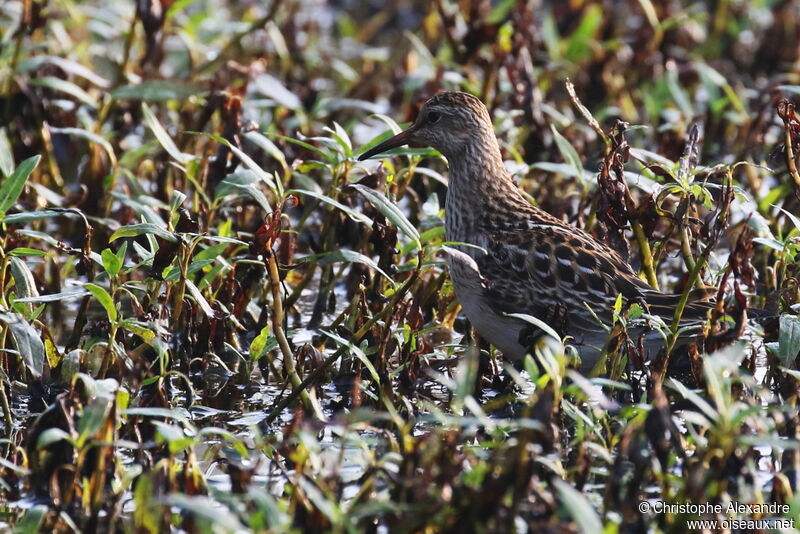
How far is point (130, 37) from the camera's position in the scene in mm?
7375

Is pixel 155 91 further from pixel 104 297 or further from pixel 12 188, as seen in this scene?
pixel 104 297

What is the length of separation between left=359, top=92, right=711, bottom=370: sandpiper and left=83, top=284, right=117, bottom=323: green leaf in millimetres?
1463

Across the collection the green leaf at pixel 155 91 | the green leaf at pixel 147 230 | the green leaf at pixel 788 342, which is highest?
the green leaf at pixel 155 91

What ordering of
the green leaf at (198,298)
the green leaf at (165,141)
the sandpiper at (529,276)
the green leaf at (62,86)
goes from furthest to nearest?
the green leaf at (62,86) < the green leaf at (165,141) < the sandpiper at (529,276) < the green leaf at (198,298)

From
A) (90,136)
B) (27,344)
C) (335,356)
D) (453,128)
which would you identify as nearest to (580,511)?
(335,356)

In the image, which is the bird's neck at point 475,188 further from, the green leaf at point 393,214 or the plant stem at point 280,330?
the plant stem at point 280,330

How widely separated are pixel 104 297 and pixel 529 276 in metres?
1.84

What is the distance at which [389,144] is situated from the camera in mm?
5844

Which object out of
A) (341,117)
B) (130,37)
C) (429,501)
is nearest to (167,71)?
(341,117)

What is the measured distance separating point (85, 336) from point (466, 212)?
189 centimetres

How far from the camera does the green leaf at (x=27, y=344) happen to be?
4500 millimetres

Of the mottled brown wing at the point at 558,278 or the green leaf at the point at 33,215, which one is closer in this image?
the green leaf at the point at 33,215

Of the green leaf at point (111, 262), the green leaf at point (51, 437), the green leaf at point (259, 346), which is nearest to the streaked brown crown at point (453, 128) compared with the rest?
the green leaf at point (259, 346)

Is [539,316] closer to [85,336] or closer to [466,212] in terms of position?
[466,212]
